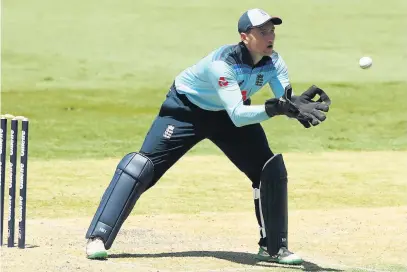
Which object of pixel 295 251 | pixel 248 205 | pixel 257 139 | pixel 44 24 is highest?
pixel 257 139

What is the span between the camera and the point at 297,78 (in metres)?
25.1

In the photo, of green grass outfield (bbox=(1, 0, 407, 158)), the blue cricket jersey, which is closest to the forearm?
the blue cricket jersey

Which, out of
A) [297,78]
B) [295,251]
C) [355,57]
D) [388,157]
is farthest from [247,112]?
[355,57]

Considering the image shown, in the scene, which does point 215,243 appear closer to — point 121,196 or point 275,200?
point 275,200

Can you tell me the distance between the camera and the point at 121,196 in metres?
9.12

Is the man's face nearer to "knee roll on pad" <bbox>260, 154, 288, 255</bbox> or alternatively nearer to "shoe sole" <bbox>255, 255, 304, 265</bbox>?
"knee roll on pad" <bbox>260, 154, 288, 255</bbox>

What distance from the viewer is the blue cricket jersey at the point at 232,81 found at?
337 inches

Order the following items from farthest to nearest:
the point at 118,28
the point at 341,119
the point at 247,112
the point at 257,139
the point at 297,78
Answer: the point at 118,28 → the point at 297,78 → the point at 341,119 → the point at 257,139 → the point at 247,112

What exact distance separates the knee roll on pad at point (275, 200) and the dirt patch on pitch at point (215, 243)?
0.74ft

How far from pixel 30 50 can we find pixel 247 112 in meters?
19.8

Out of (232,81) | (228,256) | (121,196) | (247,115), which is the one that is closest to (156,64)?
(228,256)

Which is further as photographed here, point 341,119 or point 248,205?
point 341,119

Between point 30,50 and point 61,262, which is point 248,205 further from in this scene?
point 30,50

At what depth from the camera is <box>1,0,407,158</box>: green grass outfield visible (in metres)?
19.1
